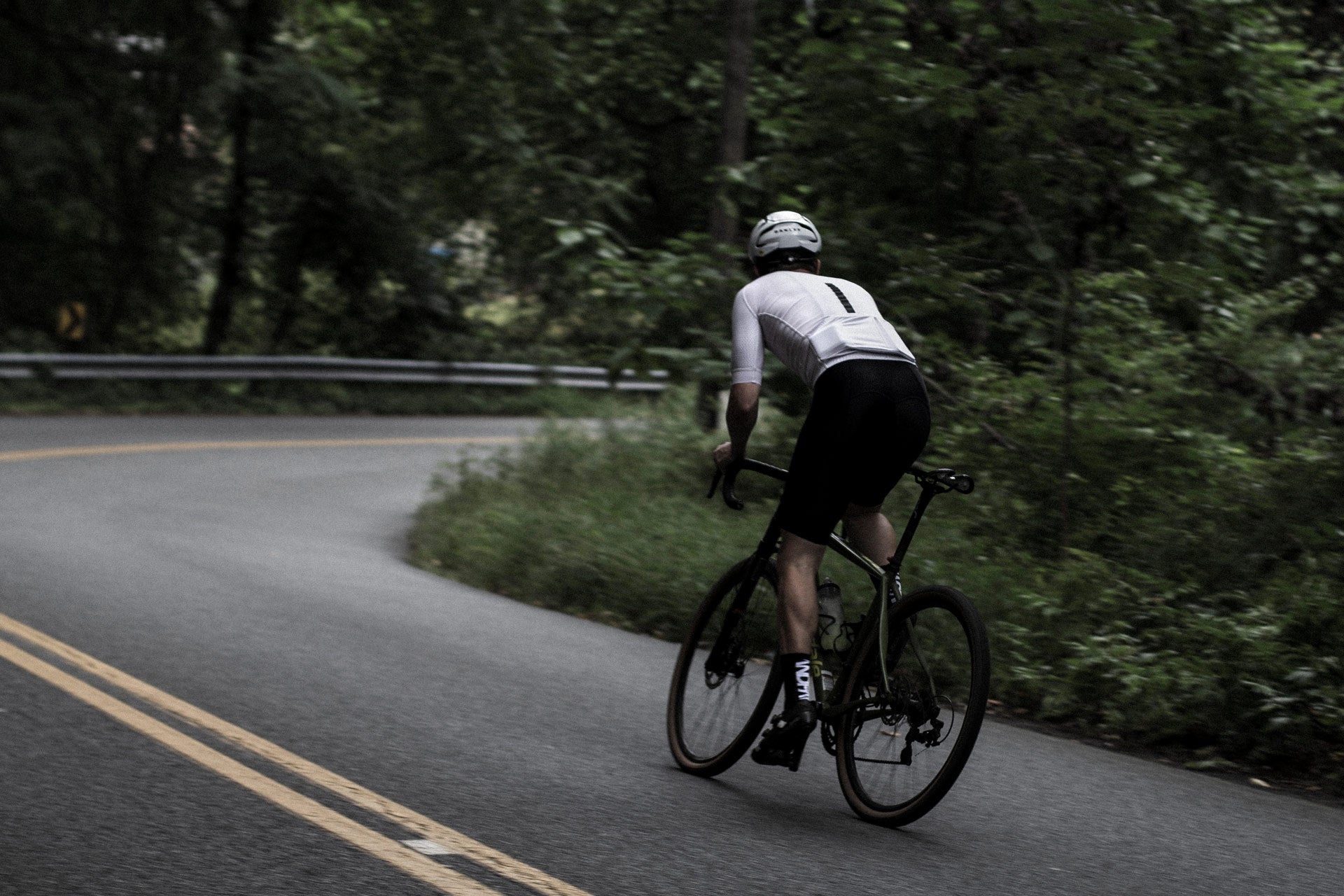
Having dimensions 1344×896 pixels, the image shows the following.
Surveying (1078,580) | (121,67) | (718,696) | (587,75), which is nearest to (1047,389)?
(1078,580)

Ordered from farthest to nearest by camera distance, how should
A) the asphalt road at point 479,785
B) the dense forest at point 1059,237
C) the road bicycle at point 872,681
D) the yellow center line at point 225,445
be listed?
the yellow center line at point 225,445
the dense forest at point 1059,237
the road bicycle at point 872,681
the asphalt road at point 479,785

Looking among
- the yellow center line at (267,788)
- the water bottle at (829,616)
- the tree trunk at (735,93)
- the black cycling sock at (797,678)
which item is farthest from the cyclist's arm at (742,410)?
the tree trunk at (735,93)

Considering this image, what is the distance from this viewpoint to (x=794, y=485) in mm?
5617

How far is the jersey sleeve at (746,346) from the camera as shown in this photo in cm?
568

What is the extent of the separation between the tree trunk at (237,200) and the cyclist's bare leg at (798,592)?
71.3 feet

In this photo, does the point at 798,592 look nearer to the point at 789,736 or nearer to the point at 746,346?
the point at 789,736

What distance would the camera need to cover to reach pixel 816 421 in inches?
218

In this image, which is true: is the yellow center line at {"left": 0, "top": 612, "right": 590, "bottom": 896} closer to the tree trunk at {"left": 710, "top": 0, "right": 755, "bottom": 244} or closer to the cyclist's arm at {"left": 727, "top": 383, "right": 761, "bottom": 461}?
the cyclist's arm at {"left": 727, "top": 383, "right": 761, "bottom": 461}

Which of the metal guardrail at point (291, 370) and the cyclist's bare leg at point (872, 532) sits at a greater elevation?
the cyclist's bare leg at point (872, 532)

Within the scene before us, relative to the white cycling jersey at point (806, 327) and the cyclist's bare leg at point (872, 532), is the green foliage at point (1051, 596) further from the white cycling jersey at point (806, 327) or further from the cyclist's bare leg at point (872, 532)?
the white cycling jersey at point (806, 327)

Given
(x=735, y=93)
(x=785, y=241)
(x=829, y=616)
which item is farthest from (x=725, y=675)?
(x=735, y=93)

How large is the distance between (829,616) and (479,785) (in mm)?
1400

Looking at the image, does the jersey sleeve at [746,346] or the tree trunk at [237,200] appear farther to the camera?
the tree trunk at [237,200]

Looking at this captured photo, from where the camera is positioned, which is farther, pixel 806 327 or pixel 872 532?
pixel 872 532
